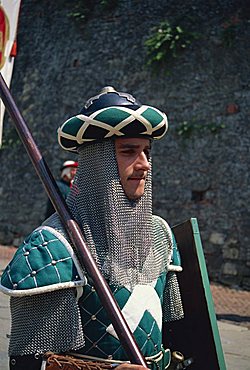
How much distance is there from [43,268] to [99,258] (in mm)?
222

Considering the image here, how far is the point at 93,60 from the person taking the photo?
501 inches

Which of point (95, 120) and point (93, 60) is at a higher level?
point (93, 60)

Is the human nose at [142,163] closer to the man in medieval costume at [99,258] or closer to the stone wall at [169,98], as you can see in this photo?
the man in medieval costume at [99,258]

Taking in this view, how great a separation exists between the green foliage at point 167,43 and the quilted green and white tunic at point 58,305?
9.51 m

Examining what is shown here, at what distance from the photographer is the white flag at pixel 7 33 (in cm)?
524

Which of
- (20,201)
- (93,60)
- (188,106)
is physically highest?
(93,60)

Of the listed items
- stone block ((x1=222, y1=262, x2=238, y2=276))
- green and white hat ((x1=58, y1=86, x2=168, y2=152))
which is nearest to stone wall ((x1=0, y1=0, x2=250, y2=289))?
stone block ((x1=222, y1=262, x2=238, y2=276))

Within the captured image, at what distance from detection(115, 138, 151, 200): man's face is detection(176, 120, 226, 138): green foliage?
836 centimetres

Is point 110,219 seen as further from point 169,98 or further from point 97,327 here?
point 169,98

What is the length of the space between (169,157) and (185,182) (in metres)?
0.55

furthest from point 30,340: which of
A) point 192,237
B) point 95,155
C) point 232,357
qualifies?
point 232,357

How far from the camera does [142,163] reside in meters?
2.27

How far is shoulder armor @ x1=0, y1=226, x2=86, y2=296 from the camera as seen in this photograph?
2.04 m

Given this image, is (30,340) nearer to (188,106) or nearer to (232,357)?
(232,357)
